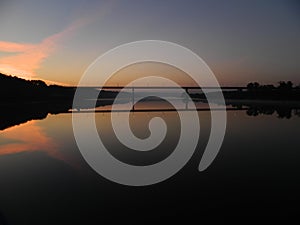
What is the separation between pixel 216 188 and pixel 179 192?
5.10 feet

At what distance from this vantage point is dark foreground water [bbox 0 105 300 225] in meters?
8.55

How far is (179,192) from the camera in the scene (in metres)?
10.8

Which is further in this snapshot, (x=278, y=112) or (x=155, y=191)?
(x=278, y=112)

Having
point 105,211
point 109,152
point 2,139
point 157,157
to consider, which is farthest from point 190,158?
point 2,139

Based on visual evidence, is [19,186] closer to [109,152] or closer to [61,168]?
[61,168]

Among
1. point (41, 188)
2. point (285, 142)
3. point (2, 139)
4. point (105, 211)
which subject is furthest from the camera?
point (2, 139)

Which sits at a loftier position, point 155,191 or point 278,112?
point 278,112

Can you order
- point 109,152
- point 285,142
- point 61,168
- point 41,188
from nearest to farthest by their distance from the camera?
Result: point 41,188, point 61,168, point 109,152, point 285,142

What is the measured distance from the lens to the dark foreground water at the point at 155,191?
28.0ft

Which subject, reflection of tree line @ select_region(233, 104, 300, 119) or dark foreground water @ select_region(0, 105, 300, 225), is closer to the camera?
dark foreground water @ select_region(0, 105, 300, 225)

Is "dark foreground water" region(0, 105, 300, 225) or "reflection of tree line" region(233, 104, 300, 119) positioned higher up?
"reflection of tree line" region(233, 104, 300, 119)

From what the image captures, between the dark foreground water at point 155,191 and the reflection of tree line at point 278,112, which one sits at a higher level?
the reflection of tree line at point 278,112

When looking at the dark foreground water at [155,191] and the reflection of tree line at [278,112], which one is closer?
the dark foreground water at [155,191]

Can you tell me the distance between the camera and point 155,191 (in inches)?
436
